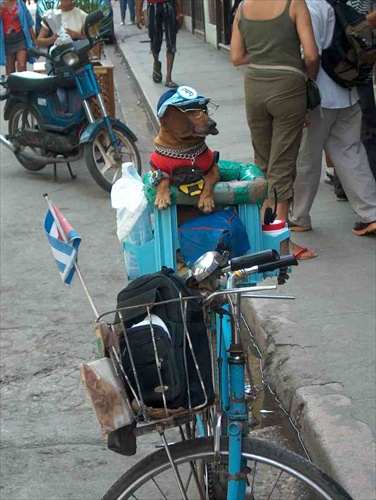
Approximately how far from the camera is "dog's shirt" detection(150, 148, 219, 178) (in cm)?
363

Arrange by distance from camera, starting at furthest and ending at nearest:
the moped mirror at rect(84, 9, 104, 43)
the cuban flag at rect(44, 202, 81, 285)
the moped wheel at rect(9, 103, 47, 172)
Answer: the moped wheel at rect(9, 103, 47, 172), the moped mirror at rect(84, 9, 104, 43), the cuban flag at rect(44, 202, 81, 285)

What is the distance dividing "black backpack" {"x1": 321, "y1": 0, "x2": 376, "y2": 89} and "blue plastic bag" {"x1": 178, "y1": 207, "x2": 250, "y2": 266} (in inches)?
104

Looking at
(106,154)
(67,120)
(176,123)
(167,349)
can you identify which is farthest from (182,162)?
(67,120)

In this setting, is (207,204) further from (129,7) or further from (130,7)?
(129,7)

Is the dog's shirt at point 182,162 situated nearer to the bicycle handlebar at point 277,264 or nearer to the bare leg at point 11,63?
A: the bicycle handlebar at point 277,264

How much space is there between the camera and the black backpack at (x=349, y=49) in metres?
5.79

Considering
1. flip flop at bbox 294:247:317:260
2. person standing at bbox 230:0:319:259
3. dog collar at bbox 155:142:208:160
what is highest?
dog collar at bbox 155:142:208:160

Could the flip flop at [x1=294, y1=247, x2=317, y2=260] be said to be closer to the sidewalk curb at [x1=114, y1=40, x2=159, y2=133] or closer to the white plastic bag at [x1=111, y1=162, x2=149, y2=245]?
the white plastic bag at [x1=111, y1=162, x2=149, y2=245]

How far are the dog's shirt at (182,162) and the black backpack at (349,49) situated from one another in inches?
98.8

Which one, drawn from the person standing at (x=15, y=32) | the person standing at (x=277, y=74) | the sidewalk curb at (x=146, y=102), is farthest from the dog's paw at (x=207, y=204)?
the person standing at (x=15, y=32)

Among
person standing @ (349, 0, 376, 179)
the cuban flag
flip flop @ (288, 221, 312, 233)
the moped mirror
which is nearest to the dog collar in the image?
the cuban flag

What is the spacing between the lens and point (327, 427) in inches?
154

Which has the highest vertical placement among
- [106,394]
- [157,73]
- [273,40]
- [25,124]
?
[106,394]

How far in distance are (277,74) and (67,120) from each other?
360 centimetres
